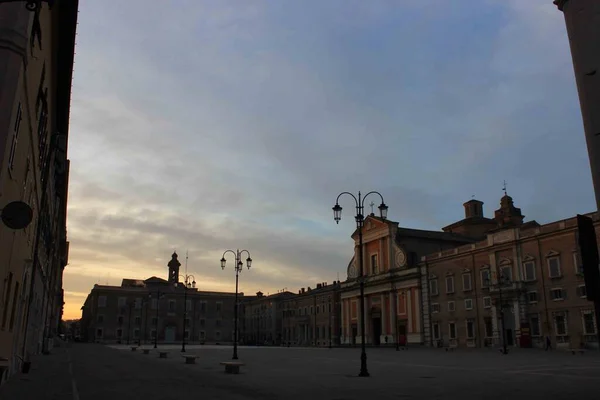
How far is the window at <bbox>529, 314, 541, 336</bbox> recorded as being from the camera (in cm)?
4666

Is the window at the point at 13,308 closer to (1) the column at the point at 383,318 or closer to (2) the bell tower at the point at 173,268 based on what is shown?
(1) the column at the point at 383,318

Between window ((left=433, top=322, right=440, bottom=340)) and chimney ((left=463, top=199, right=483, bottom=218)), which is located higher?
chimney ((left=463, top=199, right=483, bottom=218))

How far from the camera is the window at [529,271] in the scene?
1891 inches

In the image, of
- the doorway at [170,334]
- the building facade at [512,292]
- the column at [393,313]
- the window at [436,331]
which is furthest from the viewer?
the doorway at [170,334]

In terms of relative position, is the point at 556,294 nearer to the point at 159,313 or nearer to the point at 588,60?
the point at 588,60

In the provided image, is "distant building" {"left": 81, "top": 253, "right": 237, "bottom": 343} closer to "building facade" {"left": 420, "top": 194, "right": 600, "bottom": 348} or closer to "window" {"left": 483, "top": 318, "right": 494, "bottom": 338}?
"building facade" {"left": 420, "top": 194, "right": 600, "bottom": 348}

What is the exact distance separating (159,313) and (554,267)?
273ft

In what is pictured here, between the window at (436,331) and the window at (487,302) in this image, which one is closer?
the window at (487,302)

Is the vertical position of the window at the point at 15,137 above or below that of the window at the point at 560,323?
above

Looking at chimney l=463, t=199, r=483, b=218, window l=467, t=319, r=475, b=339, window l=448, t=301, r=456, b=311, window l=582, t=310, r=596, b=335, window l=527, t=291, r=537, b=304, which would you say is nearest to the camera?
window l=582, t=310, r=596, b=335

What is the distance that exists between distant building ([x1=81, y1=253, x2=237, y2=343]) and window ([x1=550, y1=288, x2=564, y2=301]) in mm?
70232

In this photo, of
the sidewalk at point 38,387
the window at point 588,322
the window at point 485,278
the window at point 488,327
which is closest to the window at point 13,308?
the sidewalk at point 38,387

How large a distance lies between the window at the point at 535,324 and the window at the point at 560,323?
1888 millimetres

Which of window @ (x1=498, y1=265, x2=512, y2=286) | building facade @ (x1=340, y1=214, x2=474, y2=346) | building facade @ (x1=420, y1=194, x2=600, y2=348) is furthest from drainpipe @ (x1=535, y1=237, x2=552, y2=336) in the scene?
building facade @ (x1=340, y1=214, x2=474, y2=346)
